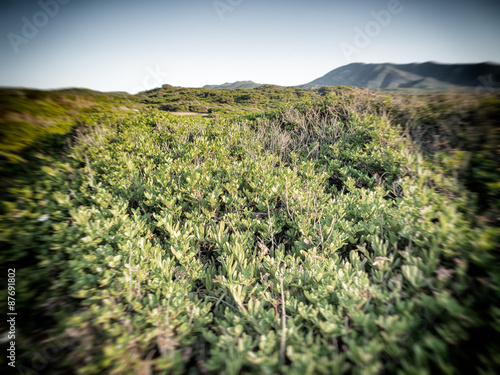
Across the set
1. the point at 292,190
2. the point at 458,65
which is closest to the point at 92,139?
the point at 292,190

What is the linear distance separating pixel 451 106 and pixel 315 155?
3018 mm

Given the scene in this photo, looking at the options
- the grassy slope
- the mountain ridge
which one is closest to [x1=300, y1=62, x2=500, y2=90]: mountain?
the mountain ridge

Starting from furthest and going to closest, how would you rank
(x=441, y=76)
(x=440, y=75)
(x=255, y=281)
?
(x=440, y=75) < (x=441, y=76) < (x=255, y=281)

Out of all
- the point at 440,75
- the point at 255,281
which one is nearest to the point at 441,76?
the point at 440,75

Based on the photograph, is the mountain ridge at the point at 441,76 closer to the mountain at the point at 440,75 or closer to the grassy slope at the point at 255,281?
the mountain at the point at 440,75

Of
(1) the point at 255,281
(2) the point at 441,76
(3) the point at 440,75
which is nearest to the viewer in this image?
(1) the point at 255,281

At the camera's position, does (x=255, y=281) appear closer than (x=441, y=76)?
Yes

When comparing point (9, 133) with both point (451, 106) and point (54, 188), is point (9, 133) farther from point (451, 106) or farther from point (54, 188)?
point (451, 106)

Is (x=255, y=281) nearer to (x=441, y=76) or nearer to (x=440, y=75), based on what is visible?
(x=441, y=76)

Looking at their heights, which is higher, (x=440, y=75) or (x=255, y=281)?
(x=440, y=75)

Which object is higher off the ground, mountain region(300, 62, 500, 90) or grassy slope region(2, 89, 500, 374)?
mountain region(300, 62, 500, 90)

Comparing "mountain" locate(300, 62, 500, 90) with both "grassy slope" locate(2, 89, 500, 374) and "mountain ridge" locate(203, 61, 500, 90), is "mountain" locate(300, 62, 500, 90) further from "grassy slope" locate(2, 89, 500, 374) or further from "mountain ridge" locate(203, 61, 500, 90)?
"grassy slope" locate(2, 89, 500, 374)

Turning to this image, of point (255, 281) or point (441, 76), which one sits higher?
point (441, 76)

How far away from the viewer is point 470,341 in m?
1.01
